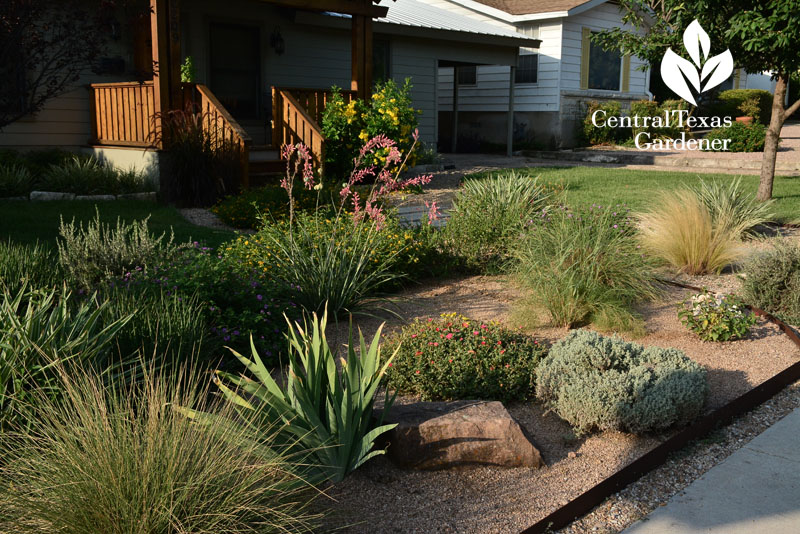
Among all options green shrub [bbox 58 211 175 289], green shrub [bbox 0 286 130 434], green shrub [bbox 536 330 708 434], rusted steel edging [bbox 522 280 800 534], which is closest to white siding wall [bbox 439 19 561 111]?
green shrub [bbox 58 211 175 289]

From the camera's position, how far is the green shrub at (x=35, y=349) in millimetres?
3230

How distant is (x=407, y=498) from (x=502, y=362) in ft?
4.28

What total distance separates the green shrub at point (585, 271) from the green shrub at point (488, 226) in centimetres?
70

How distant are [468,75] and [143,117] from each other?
14584 mm

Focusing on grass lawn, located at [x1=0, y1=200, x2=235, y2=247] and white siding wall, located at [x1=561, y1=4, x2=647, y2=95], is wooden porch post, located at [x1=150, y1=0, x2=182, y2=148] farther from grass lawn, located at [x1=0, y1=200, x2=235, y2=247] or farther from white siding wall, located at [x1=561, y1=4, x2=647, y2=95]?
white siding wall, located at [x1=561, y1=4, x2=647, y2=95]

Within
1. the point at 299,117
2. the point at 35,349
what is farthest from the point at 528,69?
the point at 35,349

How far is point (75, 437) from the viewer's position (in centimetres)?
251

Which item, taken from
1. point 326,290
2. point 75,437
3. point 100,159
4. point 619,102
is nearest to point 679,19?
point 326,290

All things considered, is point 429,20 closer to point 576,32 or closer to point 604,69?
point 576,32

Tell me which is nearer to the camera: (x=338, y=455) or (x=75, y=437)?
(x=75, y=437)

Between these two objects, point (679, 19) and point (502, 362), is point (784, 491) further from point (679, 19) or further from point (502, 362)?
point (679, 19)

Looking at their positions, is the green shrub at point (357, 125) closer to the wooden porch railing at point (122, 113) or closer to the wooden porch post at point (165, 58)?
the wooden porch post at point (165, 58)

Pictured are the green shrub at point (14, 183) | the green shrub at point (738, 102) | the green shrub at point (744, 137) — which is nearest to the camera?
the green shrub at point (14, 183)

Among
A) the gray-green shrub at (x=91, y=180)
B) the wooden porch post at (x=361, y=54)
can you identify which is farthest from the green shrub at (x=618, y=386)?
the wooden porch post at (x=361, y=54)
